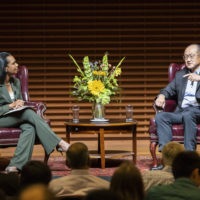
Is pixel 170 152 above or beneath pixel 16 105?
beneath

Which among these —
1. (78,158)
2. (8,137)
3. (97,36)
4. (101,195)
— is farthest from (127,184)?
(97,36)

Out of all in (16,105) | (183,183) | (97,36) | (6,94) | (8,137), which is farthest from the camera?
(97,36)

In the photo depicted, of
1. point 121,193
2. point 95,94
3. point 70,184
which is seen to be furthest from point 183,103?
point 121,193

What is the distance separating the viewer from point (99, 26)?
25.0 feet

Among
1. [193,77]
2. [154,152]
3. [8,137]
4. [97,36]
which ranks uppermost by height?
[97,36]

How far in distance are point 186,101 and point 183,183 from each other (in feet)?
11.1

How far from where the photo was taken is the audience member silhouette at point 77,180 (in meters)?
2.38

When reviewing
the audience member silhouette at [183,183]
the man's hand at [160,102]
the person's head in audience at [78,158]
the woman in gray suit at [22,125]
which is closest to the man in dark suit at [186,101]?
the man's hand at [160,102]

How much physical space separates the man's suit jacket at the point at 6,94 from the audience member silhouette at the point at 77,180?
2.42 metres

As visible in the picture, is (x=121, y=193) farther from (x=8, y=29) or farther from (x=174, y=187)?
(x=8, y=29)

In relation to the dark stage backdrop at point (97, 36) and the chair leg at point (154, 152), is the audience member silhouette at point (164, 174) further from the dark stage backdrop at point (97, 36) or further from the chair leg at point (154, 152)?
the dark stage backdrop at point (97, 36)

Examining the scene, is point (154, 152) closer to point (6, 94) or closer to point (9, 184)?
point (6, 94)

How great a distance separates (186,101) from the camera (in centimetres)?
537

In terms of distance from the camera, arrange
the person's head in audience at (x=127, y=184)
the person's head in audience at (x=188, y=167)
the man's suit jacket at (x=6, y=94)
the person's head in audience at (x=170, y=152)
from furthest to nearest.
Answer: the man's suit jacket at (x=6, y=94)
the person's head in audience at (x=170, y=152)
the person's head in audience at (x=188, y=167)
the person's head in audience at (x=127, y=184)
